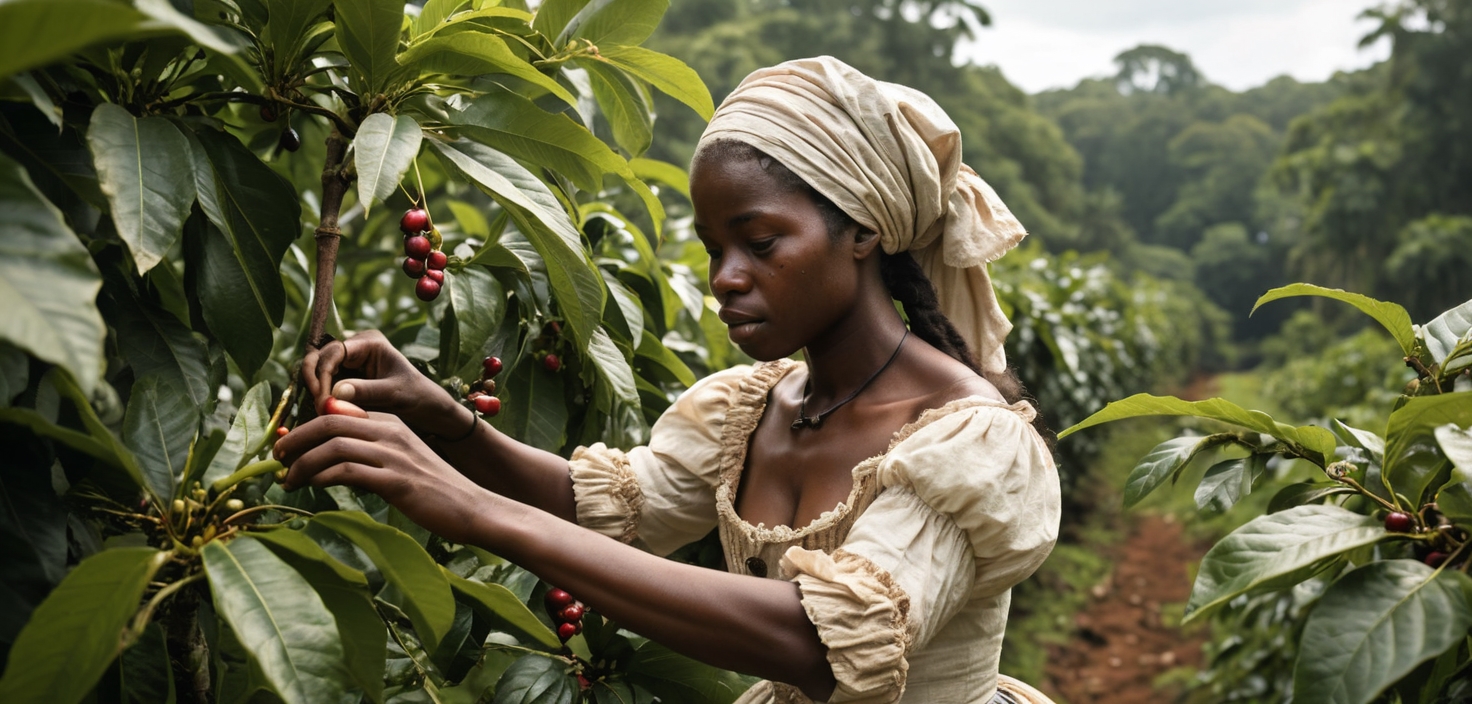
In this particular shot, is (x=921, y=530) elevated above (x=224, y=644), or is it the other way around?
(x=921, y=530)

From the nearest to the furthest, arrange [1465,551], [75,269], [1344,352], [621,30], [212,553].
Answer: [75,269] < [212,553] < [1465,551] < [621,30] < [1344,352]

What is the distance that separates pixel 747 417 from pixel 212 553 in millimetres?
958

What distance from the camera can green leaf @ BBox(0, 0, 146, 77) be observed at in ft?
2.45

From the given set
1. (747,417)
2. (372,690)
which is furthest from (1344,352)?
(372,690)

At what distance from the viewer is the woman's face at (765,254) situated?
161cm

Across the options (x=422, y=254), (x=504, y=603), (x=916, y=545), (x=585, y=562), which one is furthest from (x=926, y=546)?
(x=422, y=254)

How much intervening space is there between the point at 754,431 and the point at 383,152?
821 mm

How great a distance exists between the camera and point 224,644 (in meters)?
1.51

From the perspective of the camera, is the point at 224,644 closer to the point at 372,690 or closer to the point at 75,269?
the point at 372,690

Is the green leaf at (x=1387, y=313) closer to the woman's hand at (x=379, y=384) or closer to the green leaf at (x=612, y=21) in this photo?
the green leaf at (x=612, y=21)

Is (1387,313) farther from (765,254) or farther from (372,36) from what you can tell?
(372,36)

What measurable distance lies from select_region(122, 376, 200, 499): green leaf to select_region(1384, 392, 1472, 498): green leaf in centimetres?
133

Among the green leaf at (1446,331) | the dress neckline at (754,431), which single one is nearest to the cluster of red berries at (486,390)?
the dress neckline at (754,431)

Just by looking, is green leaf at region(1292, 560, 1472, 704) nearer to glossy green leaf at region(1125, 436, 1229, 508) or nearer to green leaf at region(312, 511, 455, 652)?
glossy green leaf at region(1125, 436, 1229, 508)
